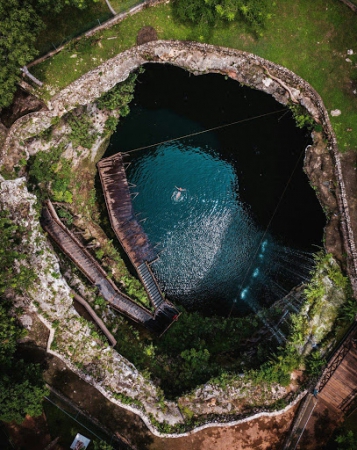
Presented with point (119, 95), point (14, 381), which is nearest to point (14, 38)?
point (119, 95)

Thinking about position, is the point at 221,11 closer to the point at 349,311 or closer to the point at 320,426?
the point at 349,311

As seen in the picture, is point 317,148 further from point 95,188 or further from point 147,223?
point 95,188

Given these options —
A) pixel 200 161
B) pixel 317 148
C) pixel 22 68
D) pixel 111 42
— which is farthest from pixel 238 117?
pixel 22 68

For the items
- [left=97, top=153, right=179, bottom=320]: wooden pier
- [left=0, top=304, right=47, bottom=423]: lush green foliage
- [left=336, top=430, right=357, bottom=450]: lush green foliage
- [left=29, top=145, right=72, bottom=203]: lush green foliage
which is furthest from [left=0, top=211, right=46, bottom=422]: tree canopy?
[left=336, top=430, right=357, bottom=450]: lush green foliage

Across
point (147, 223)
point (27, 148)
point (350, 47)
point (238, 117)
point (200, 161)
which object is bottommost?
point (147, 223)

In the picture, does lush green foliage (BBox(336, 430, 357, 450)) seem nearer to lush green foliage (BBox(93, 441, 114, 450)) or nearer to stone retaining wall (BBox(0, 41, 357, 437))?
stone retaining wall (BBox(0, 41, 357, 437))
